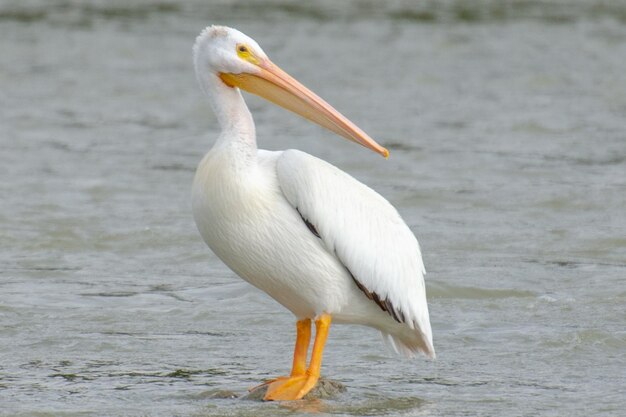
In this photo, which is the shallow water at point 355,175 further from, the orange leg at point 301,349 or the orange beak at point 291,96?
the orange beak at point 291,96

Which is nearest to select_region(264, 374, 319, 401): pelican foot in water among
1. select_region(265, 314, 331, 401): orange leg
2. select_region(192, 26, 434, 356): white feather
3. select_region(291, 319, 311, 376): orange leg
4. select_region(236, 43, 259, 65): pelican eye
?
select_region(265, 314, 331, 401): orange leg

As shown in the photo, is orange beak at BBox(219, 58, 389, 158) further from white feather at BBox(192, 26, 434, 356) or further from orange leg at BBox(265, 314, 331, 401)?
orange leg at BBox(265, 314, 331, 401)

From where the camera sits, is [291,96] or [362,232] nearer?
[362,232]

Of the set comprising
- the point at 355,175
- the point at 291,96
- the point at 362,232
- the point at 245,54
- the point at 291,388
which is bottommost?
the point at 355,175

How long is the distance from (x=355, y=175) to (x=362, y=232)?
5.20 metres

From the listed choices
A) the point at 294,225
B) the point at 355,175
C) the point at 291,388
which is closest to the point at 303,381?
the point at 291,388

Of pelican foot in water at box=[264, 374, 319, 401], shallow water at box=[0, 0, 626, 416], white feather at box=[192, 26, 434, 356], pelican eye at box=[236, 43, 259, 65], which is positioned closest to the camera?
white feather at box=[192, 26, 434, 356]

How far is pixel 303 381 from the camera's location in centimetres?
503

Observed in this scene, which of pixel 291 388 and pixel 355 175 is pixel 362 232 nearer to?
pixel 291 388

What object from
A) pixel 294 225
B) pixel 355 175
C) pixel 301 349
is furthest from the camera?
pixel 355 175

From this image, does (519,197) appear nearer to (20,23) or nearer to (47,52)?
(47,52)

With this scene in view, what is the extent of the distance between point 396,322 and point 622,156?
5.86 meters

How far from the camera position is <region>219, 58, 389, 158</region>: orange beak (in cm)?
512

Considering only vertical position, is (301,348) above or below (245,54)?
below
